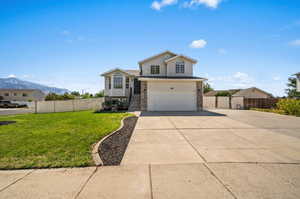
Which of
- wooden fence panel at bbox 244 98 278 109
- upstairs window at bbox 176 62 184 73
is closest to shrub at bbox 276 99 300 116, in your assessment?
wooden fence panel at bbox 244 98 278 109

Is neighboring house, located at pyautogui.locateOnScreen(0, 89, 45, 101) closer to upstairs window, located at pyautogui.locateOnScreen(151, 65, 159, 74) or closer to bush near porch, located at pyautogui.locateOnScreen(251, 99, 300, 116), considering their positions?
upstairs window, located at pyautogui.locateOnScreen(151, 65, 159, 74)

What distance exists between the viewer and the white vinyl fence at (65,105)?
663 inches

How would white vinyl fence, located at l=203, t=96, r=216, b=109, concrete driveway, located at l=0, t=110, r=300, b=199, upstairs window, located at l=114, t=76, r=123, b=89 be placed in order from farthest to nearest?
white vinyl fence, located at l=203, t=96, r=216, b=109
upstairs window, located at l=114, t=76, r=123, b=89
concrete driveway, located at l=0, t=110, r=300, b=199

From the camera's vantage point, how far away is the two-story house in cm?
1421

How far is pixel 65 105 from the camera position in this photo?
1769 cm

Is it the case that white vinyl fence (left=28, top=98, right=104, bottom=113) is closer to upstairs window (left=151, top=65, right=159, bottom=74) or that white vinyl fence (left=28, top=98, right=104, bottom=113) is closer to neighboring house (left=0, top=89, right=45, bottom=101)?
upstairs window (left=151, top=65, right=159, bottom=74)

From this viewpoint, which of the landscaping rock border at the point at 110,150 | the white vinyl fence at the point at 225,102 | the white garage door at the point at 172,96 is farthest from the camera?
the white vinyl fence at the point at 225,102

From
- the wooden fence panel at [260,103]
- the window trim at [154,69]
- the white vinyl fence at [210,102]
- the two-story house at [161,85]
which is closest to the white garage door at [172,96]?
the two-story house at [161,85]

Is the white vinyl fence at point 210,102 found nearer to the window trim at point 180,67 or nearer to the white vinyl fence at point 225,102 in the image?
the white vinyl fence at point 225,102

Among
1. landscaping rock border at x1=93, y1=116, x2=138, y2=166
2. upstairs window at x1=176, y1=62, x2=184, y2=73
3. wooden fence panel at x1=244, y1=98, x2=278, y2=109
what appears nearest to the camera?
landscaping rock border at x1=93, y1=116, x2=138, y2=166

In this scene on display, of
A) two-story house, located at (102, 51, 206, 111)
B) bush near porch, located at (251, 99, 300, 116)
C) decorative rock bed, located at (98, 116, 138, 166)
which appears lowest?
decorative rock bed, located at (98, 116, 138, 166)

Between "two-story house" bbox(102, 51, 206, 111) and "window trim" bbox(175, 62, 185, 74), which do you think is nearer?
"two-story house" bbox(102, 51, 206, 111)

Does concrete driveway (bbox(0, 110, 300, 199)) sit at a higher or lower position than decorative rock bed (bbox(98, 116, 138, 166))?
lower

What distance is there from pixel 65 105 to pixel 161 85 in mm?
12728
